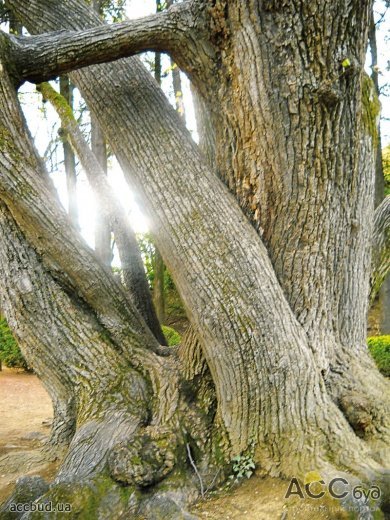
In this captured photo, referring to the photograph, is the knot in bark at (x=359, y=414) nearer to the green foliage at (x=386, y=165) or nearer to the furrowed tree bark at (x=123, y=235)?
the furrowed tree bark at (x=123, y=235)

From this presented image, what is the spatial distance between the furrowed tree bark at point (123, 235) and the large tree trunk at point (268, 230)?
130cm

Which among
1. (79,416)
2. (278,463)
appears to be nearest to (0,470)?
(79,416)

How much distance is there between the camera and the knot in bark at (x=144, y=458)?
339 cm

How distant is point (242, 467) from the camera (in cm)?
356

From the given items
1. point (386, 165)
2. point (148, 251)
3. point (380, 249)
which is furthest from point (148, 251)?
point (380, 249)

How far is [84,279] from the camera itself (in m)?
4.16

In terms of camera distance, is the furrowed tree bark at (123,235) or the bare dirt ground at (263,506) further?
the furrowed tree bark at (123,235)

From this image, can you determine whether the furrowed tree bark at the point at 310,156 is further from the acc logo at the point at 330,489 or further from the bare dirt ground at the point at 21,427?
the bare dirt ground at the point at 21,427

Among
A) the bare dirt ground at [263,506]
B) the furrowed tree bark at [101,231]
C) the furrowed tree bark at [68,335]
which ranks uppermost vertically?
the furrowed tree bark at [101,231]

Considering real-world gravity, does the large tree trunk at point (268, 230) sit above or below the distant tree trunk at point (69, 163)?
below

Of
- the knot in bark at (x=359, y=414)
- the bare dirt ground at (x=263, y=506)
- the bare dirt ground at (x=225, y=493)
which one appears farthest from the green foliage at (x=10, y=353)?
the knot in bark at (x=359, y=414)

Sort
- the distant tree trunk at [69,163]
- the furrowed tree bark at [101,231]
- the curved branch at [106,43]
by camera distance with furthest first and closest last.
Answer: the distant tree trunk at [69,163]
the furrowed tree bark at [101,231]
the curved branch at [106,43]

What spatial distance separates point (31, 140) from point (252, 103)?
1897 millimetres

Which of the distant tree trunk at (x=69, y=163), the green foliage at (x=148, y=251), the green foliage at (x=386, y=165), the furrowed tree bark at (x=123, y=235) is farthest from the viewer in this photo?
the green foliage at (x=148, y=251)
